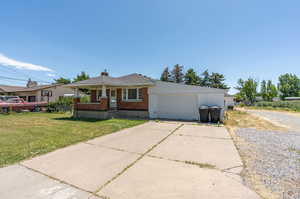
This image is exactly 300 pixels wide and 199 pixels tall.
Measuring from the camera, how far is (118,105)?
43.2 ft

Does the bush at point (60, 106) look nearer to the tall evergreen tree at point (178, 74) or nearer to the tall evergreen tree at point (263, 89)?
the tall evergreen tree at point (178, 74)

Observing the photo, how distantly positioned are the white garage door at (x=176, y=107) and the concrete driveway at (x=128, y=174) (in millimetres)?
6994

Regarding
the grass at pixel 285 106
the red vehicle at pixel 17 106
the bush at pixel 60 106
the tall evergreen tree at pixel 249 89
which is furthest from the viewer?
the tall evergreen tree at pixel 249 89

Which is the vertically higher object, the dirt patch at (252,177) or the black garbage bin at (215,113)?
the black garbage bin at (215,113)

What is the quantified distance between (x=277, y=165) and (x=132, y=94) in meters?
11.0

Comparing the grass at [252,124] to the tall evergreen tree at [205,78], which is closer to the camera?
the grass at [252,124]

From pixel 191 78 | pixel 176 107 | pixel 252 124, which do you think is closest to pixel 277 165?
pixel 252 124

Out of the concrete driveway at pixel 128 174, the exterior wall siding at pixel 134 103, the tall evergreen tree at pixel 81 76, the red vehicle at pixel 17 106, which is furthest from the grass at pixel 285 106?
the tall evergreen tree at pixel 81 76

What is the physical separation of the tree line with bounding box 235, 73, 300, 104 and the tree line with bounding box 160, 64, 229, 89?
5284 millimetres

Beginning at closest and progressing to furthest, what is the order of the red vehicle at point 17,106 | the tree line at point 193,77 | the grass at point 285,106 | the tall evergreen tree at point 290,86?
the red vehicle at point 17,106, the grass at point 285,106, the tree line at point 193,77, the tall evergreen tree at point 290,86

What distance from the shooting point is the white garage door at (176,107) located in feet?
37.3

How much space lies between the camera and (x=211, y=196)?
2162mm

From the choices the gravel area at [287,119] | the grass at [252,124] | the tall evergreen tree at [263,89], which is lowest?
the gravel area at [287,119]

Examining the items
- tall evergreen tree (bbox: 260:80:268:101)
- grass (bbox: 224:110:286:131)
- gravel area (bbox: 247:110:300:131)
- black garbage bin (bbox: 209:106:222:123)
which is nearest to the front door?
black garbage bin (bbox: 209:106:222:123)
